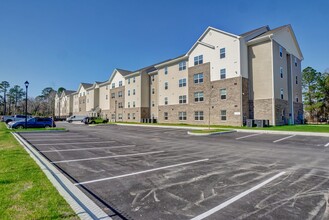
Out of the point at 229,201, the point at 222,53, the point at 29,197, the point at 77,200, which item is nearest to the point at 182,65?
the point at 222,53

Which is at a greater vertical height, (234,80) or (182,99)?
(234,80)

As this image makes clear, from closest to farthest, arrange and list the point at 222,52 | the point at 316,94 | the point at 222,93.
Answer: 1. the point at 222,93
2. the point at 222,52
3. the point at 316,94

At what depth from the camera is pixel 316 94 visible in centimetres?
3956

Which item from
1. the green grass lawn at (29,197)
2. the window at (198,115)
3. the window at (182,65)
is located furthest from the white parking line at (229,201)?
the window at (182,65)

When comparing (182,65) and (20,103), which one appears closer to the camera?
(182,65)

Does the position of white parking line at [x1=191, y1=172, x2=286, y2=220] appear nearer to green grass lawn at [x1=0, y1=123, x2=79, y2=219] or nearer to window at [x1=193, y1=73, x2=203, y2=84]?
green grass lawn at [x1=0, y1=123, x2=79, y2=219]

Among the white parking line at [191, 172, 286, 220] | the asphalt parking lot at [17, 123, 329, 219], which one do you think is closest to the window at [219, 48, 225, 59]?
the asphalt parking lot at [17, 123, 329, 219]

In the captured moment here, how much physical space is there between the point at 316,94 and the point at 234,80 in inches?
1129

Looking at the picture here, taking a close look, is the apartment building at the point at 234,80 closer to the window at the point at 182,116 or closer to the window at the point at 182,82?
the window at the point at 182,116

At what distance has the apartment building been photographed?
23.4m

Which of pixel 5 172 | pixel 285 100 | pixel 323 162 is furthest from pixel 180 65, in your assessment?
pixel 5 172

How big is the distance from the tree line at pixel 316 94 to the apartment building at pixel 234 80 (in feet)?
44.0

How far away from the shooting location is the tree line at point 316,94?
38844mm

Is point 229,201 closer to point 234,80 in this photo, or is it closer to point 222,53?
point 234,80
